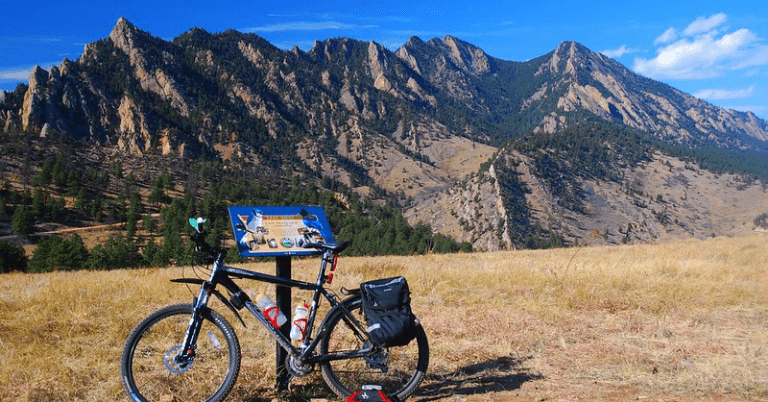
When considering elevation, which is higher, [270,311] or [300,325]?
[270,311]

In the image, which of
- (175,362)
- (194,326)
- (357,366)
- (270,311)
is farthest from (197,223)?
(357,366)

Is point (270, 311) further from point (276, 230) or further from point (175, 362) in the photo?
point (175, 362)

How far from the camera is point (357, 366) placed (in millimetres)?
5379

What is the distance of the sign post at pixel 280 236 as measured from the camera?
16.4ft

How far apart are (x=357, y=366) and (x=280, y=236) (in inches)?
67.8

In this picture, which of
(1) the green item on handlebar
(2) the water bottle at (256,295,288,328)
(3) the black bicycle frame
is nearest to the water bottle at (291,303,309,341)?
(3) the black bicycle frame

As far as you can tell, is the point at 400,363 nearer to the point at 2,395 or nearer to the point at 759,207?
the point at 2,395

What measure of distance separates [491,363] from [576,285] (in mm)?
4749

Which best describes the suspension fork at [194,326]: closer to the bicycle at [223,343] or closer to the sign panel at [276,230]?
the bicycle at [223,343]

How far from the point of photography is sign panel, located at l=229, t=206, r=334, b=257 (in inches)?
196

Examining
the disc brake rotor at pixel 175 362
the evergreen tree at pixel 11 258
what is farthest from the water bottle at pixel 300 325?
the evergreen tree at pixel 11 258

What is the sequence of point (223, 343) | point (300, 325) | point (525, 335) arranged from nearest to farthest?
point (223, 343)
point (300, 325)
point (525, 335)

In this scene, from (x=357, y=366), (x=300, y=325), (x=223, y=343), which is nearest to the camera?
(x=223, y=343)

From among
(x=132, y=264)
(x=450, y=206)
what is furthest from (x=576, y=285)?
(x=450, y=206)
